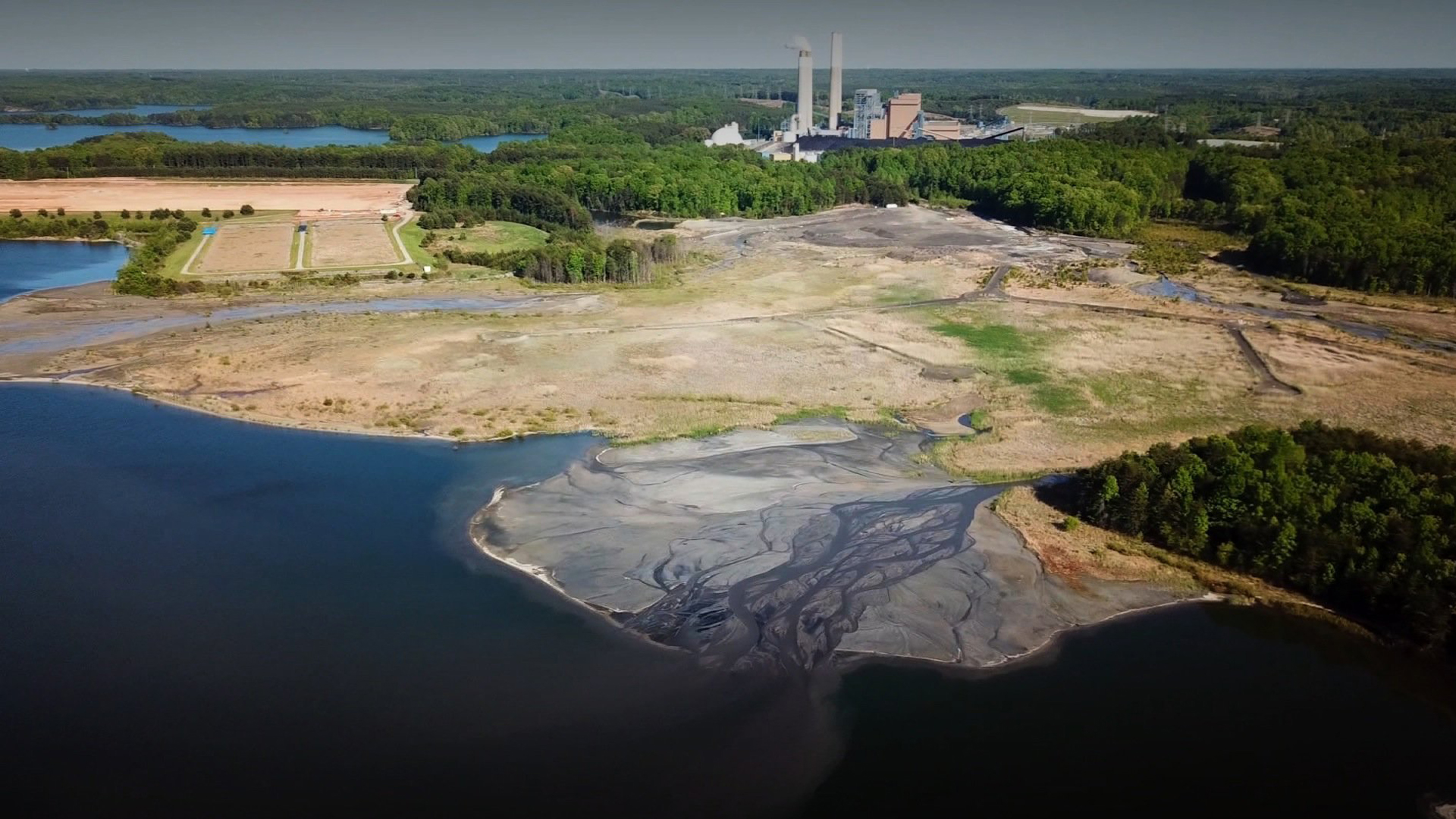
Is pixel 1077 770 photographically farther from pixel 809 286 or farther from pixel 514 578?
pixel 809 286

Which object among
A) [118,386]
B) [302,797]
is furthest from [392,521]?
[118,386]

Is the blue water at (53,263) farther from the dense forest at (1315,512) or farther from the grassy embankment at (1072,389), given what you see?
the dense forest at (1315,512)

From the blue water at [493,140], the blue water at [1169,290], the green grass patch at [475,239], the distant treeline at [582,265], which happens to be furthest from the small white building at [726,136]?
the blue water at [1169,290]

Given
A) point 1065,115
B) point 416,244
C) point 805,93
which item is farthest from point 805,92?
point 416,244

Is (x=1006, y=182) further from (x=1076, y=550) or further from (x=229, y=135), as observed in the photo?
(x=229, y=135)

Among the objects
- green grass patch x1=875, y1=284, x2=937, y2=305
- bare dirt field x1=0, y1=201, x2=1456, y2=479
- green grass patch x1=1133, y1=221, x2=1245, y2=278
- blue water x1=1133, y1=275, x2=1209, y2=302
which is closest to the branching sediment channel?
bare dirt field x1=0, y1=201, x2=1456, y2=479

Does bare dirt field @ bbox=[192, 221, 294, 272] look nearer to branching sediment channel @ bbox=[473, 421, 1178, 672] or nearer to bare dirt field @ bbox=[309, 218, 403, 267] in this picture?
bare dirt field @ bbox=[309, 218, 403, 267]
